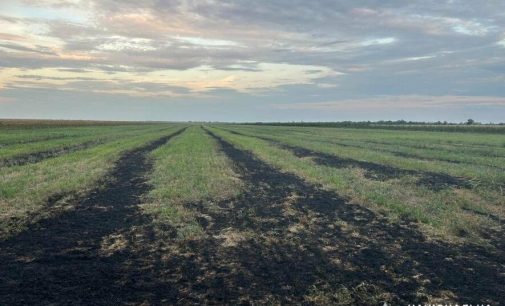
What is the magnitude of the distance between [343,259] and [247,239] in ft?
8.04

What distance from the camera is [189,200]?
1445 cm

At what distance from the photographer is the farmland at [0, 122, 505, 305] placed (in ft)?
23.4

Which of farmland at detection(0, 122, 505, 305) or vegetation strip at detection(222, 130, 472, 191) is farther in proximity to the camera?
vegetation strip at detection(222, 130, 472, 191)

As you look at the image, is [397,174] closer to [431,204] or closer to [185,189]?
[431,204]

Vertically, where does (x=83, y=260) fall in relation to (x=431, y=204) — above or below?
below

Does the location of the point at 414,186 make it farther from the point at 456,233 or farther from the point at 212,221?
the point at 212,221

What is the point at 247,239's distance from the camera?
10156mm

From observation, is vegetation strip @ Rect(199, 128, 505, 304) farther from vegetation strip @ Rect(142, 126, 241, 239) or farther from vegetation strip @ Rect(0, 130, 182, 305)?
vegetation strip @ Rect(0, 130, 182, 305)

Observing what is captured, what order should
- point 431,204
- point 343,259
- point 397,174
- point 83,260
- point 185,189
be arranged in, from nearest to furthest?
1. point 83,260
2. point 343,259
3. point 431,204
4. point 185,189
5. point 397,174

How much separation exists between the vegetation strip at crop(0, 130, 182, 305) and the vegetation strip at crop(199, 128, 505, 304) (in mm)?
1671

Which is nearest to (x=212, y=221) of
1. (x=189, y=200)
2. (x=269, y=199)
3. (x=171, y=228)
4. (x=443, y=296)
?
(x=171, y=228)

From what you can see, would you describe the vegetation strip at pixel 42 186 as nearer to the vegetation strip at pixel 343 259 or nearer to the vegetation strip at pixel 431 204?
the vegetation strip at pixel 343 259

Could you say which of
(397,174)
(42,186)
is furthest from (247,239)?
(397,174)

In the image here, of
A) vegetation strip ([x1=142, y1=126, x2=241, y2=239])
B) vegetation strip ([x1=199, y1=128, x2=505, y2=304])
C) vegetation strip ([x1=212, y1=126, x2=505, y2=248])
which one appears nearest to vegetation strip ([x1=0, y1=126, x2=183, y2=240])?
vegetation strip ([x1=142, y1=126, x2=241, y2=239])
